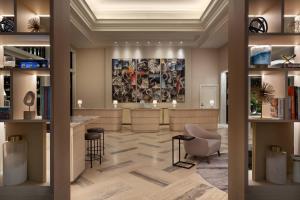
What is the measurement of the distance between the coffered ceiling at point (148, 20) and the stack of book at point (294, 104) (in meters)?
5.55

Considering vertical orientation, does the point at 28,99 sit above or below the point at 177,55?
below

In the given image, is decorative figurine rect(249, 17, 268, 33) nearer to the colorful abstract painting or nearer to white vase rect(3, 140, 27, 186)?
white vase rect(3, 140, 27, 186)

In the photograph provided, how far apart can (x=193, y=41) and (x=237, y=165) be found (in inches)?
353

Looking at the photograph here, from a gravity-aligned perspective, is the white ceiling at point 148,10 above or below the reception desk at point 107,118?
above

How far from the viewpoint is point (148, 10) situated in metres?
8.42

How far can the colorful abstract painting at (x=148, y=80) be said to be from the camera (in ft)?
37.9

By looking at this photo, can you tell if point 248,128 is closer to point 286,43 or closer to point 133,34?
point 286,43

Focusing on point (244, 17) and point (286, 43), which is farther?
point (286, 43)

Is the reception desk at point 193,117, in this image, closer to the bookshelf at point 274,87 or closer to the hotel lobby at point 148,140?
the hotel lobby at point 148,140

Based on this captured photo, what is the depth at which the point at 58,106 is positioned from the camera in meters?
2.34

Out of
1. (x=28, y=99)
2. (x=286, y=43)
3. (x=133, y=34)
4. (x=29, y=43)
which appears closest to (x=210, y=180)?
(x=286, y=43)

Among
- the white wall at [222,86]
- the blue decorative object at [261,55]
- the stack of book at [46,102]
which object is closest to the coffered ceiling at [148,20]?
the white wall at [222,86]

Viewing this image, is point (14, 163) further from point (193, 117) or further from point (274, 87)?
point (193, 117)

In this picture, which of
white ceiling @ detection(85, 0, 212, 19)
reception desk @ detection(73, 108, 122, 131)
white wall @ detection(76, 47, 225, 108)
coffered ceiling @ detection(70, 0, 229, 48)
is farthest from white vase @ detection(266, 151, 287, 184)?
white wall @ detection(76, 47, 225, 108)
